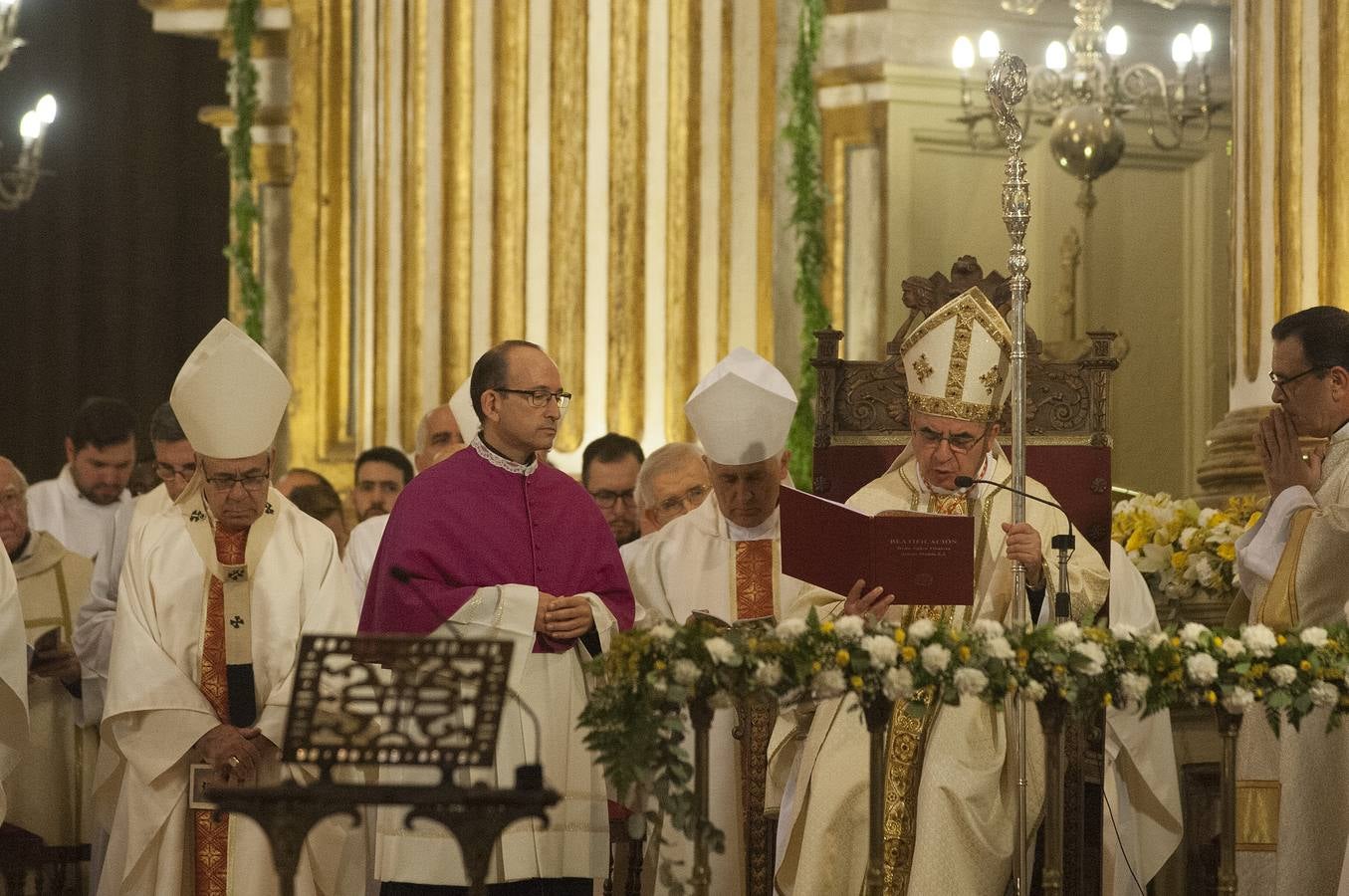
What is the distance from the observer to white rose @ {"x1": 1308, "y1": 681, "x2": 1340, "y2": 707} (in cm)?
459

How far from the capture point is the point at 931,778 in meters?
5.42

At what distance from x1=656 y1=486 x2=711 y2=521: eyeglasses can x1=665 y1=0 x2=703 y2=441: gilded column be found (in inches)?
107

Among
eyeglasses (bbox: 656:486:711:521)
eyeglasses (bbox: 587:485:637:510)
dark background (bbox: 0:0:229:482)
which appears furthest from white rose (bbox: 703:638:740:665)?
dark background (bbox: 0:0:229:482)

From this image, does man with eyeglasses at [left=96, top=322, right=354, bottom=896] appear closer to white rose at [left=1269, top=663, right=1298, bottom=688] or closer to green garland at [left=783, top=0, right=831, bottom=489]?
white rose at [left=1269, top=663, right=1298, bottom=688]

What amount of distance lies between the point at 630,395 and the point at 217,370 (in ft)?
12.7

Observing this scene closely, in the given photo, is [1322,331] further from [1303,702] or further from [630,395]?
[630,395]

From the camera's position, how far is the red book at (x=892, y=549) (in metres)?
4.97

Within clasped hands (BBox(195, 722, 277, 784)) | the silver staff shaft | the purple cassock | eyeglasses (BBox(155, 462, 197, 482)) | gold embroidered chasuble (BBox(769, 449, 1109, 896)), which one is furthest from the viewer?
eyeglasses (BBox(155, 462, 197, 482))

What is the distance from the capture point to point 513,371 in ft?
18.1

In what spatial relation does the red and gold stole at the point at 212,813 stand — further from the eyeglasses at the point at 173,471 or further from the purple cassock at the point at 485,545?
the eyeglasses at the point at 173,471

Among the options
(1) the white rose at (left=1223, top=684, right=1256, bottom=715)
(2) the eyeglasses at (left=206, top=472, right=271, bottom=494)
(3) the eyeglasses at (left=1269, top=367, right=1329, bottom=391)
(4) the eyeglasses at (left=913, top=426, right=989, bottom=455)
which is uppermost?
(3) the eyeglasses at (left=1269, top=367, right=1329, bottom=391)

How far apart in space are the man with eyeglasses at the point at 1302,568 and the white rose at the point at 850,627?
1.49 m

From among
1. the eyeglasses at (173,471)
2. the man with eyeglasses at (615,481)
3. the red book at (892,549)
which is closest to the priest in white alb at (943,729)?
the red book at (892,549)

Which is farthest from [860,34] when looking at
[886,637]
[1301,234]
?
[886,637]
